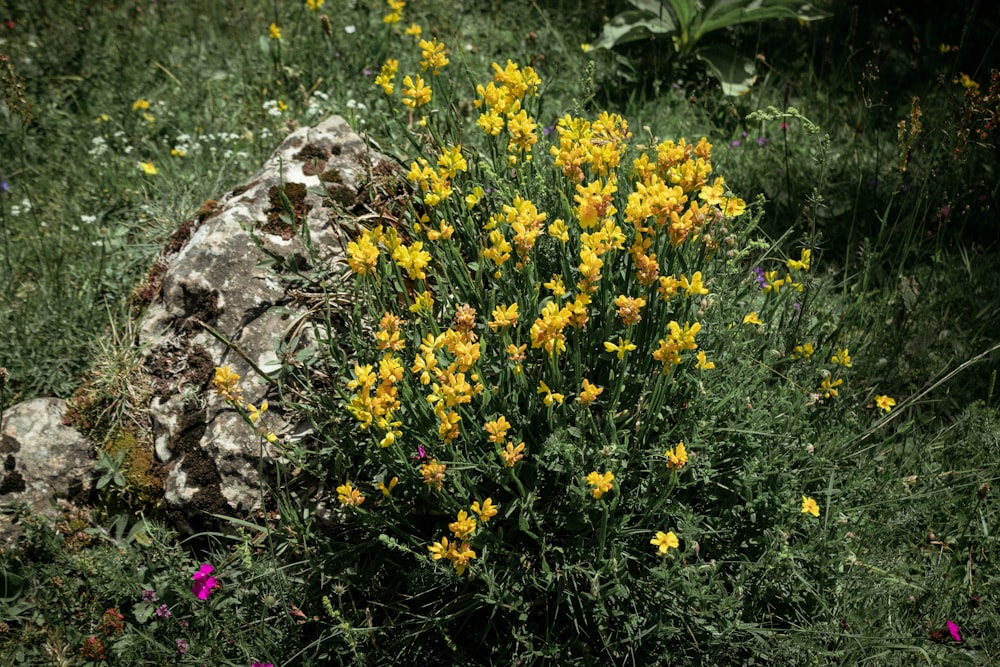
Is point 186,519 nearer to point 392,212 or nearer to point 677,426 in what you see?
point 392,212

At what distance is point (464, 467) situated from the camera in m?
1.93

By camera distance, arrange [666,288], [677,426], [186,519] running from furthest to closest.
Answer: [186,519]
[677,426]
[666,288]

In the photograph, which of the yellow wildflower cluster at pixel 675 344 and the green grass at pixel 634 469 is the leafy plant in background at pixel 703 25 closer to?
the green grass at pixel 634 469

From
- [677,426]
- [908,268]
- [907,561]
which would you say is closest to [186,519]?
[677,426]

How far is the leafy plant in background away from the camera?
407 cm

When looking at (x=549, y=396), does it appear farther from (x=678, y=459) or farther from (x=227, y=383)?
(x=227, y=383)

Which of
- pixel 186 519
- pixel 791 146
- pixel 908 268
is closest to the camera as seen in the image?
pixel 186 519

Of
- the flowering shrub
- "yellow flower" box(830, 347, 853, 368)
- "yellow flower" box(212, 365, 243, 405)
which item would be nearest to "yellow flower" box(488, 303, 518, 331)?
the flowering shrub

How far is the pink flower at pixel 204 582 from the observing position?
226 centimetres

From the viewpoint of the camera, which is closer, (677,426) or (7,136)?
(677,426)

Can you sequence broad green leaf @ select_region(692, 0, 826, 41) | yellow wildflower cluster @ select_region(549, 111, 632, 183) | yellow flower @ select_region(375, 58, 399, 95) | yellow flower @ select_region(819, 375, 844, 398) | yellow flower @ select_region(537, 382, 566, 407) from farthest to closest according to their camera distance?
broad green leaf @ select_region(692, 0, 826, 41)
yellow flower @ select_region(375, 58, 399, 95)
yellow flower @ select_region(819, 375, 844, 398)
yellow wildflower cluster @ select_region(549, 111, 632, 183)
yellow flower @ select_region(537, 382, 566, 407)

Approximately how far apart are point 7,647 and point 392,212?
197 cm

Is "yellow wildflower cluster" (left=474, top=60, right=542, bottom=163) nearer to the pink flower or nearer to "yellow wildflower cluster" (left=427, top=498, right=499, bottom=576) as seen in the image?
"yellow wildflower cluster" (left=427, top=498, right=499, bottom=576)

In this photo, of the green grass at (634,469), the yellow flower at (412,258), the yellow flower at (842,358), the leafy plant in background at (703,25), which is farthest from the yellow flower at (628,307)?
the leafy plant in background at (703,25)
